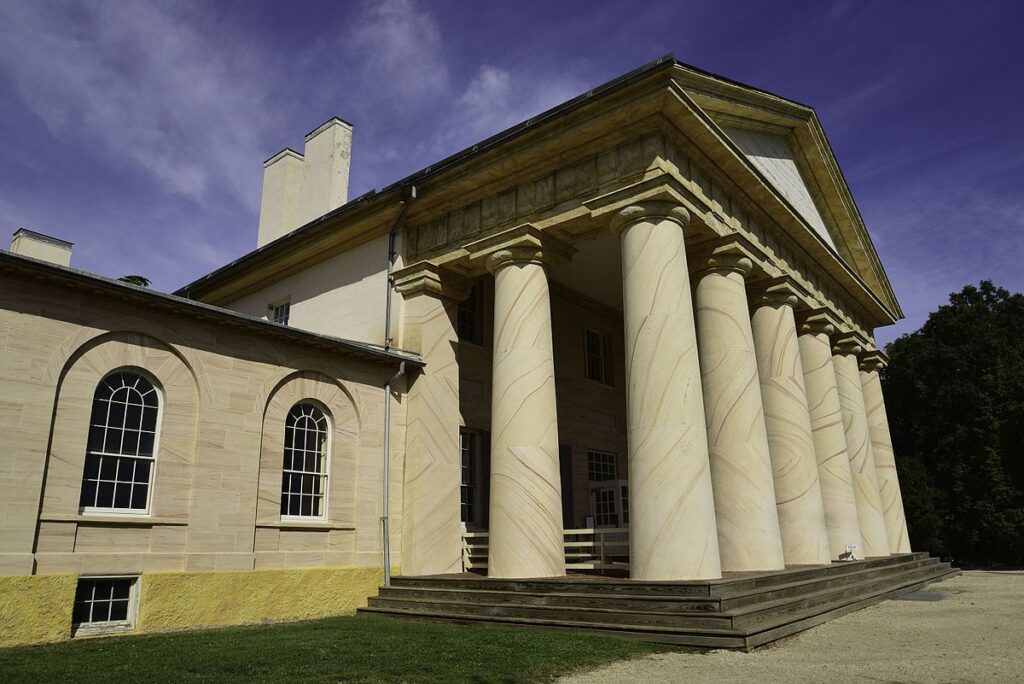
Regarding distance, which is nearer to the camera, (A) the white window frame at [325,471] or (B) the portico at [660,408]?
(B) the portico at [660,408]

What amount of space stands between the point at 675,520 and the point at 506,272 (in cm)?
571

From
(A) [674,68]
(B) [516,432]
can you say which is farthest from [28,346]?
(A) [674,68]

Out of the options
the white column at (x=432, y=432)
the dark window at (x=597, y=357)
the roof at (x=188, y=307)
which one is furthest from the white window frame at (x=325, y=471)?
the dark window at (x=597, y=357)

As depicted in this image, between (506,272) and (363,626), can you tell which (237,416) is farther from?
(506,272)

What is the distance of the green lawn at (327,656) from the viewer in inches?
279

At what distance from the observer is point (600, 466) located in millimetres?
20719

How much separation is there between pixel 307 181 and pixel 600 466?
42.4 feet

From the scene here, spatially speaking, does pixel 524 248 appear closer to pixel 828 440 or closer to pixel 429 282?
pixel 429 282

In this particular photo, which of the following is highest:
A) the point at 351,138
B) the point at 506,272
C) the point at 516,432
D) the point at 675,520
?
the point at 351,138

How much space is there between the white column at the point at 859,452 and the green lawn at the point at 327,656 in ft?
43.3

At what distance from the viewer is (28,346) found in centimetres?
1007

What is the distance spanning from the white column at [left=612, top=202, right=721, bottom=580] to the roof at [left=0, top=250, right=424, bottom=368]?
17.3 feet

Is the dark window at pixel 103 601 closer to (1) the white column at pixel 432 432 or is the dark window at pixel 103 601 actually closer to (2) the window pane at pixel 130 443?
(2) the window pane at pixel 130 443

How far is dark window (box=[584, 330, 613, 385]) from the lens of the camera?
2144 cm
